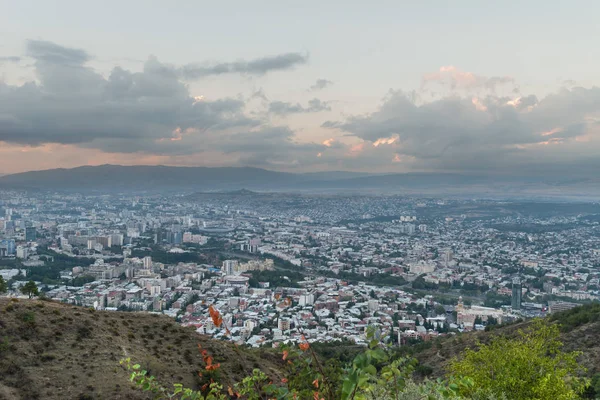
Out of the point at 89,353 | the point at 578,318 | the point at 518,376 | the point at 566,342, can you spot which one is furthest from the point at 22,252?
the point at 518,376

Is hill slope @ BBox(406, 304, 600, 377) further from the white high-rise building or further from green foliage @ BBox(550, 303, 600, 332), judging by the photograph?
the white high-rise building

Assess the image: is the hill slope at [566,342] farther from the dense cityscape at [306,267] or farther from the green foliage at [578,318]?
the dense cityscape at [306,267]

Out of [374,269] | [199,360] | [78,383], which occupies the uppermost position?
[78,383]

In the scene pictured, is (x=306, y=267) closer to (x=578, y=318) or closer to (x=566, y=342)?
(x=578, y=318)

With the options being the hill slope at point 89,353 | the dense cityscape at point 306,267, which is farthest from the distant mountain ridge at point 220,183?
the hill slope at point 89,353

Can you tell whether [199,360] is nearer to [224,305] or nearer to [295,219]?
[224,305]

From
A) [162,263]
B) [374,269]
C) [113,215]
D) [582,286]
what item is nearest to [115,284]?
[162,263]

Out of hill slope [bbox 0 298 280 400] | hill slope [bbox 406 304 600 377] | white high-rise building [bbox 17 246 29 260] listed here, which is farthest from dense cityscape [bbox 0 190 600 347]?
hill slope [bbox 406 304 600 377]
